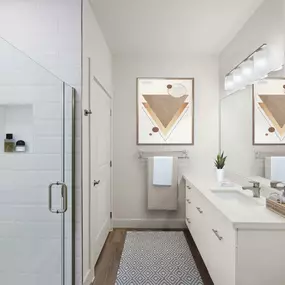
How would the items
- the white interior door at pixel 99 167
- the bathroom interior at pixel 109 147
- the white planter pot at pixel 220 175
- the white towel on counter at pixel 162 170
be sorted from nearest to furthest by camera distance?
the bathroom interior at pixel 109 147 < the white interior door at pixel 99 167 < the white planter pot at pixel 220 175 < the white towel on counter at pixel 162 170

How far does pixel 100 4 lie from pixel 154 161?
2.20m

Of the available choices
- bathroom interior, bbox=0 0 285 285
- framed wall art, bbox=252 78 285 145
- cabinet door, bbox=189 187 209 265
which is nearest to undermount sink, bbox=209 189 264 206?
bathroom interior, bbox=0 0 285 285

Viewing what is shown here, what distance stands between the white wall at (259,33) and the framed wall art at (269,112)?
1.07ft

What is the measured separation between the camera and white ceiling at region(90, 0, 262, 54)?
2.87 meters

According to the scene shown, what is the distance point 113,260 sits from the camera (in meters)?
3.37

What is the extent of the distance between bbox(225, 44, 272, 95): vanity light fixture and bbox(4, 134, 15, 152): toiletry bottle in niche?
7.22 feet

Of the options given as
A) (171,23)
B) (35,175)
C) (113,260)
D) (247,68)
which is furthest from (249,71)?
(113,260)

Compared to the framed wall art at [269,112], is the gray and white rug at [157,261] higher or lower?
lower

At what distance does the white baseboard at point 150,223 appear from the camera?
451cm

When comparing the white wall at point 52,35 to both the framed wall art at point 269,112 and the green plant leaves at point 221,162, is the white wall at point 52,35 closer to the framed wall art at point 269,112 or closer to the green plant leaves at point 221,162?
the framed wall art at point 269,112

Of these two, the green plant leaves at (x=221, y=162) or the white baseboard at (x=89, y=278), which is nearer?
the white baseboard at (x=89, y=278)

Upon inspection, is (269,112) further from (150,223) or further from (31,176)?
(150,223)

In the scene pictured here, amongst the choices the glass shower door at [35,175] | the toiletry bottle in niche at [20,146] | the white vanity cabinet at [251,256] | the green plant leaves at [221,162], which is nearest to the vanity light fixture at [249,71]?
the green plant leaves at [221,162]

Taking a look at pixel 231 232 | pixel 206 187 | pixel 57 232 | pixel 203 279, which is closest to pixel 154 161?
pixel 206 187
